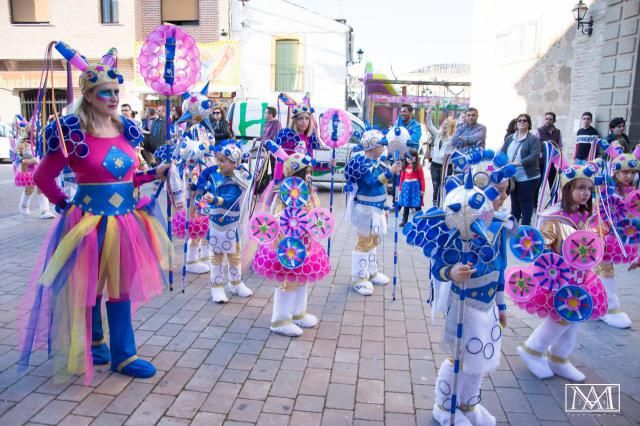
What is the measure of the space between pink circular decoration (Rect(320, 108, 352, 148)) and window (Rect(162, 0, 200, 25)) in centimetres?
1584

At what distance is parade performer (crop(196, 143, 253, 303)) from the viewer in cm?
511

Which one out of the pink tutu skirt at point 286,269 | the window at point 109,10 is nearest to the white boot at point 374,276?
the pink tutu skirt at point 286,269

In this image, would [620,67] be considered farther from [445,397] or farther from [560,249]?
[445,397]

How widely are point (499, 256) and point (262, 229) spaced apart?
6.60 ft

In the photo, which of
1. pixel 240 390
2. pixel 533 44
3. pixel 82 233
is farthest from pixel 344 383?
pixel 533 44

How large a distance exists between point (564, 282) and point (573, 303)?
17 centimetres

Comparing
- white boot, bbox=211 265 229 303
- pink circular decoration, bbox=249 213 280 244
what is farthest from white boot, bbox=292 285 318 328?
white boot, bbox=211 265 229 303

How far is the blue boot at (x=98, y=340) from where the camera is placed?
3777 millimetres

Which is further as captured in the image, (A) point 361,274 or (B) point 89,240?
(A) point 361,274

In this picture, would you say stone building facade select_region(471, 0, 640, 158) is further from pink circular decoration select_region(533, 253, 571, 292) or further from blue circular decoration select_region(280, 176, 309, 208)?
blue circular decoration select_region(280, 176, 309, 208)

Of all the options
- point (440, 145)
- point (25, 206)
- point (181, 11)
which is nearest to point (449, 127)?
point (440, 145)

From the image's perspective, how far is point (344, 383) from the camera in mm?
3652

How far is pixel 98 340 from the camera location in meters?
3.84

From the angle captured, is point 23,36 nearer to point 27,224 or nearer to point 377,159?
point 27,224
